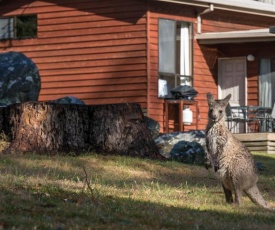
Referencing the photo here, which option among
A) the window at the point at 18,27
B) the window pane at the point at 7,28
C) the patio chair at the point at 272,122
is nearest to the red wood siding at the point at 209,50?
the patio chair at the point at 272,122

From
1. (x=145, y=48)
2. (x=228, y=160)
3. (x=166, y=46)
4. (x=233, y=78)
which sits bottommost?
(x=228, y=160)

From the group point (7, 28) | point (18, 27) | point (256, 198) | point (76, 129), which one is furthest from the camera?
point (7, 28)

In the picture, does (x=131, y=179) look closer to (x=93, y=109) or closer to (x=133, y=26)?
(x=93, y=109)

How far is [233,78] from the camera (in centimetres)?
3102

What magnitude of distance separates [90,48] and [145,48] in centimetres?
219

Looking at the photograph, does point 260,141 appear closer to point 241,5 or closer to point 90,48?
point 241,5

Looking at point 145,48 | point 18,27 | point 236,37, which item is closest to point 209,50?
point 236,37

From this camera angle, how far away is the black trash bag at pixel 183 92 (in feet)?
92.6

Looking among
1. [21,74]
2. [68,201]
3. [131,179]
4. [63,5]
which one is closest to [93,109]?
[131,179]

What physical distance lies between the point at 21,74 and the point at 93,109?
17.9 feet

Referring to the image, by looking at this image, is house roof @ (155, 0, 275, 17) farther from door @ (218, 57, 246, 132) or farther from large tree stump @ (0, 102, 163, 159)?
large tree stump @ (0, 102, 163, 159)

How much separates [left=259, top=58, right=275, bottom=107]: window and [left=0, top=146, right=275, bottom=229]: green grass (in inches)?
512

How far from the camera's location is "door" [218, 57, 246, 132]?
31.0 metres

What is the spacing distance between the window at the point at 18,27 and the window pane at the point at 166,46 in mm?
4534
